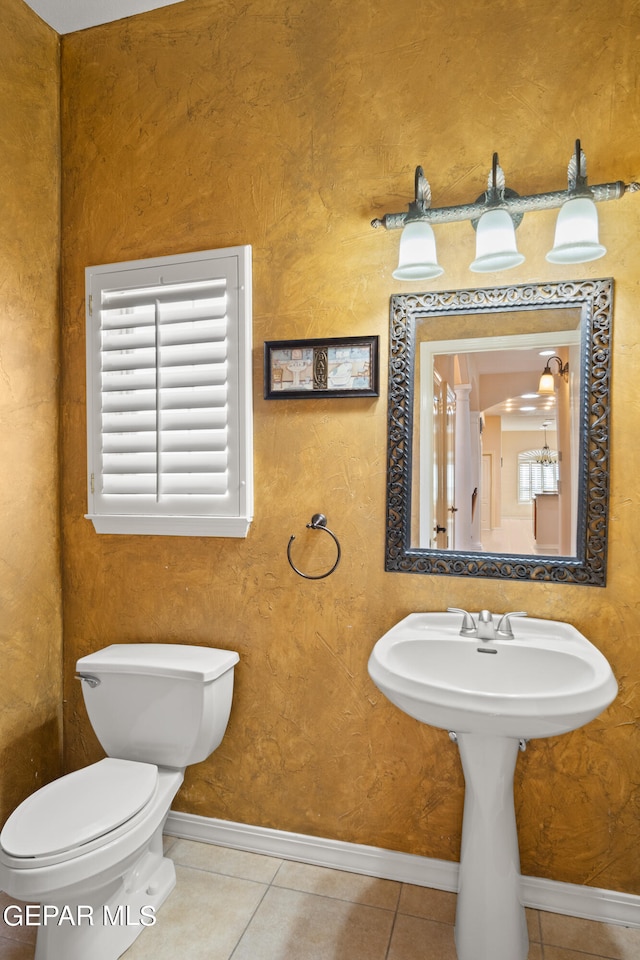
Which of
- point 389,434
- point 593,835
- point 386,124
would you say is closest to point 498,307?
point 389,434

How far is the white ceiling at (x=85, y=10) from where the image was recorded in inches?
79.4

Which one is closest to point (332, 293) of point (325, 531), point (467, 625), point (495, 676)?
point (325, 531)

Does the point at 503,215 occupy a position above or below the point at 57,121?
below

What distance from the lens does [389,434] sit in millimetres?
1820

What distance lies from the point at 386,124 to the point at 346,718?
1910mm

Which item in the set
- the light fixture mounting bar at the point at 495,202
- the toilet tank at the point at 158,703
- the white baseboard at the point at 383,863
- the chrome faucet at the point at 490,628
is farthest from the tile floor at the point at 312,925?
the light fixture mounting bar at the point at 495,202

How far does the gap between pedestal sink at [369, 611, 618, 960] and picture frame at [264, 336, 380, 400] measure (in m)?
0.75

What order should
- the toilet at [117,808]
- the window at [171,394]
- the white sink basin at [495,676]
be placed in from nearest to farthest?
1. the white sink basin at [495,676]
2. the toilet at [117,808]
3. the window at [171,394]

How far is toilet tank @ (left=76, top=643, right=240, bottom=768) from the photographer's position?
180cm

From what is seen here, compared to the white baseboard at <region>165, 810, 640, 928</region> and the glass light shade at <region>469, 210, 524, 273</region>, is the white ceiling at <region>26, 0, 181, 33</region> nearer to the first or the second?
the glass light shade at <region>469, 210, 524, 273</region>

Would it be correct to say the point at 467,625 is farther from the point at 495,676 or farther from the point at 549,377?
the point at 549,377

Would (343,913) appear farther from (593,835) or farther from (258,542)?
(258,542)

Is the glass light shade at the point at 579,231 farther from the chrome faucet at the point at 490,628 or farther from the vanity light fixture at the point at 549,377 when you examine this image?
the chrome faucet at the point at 490,628

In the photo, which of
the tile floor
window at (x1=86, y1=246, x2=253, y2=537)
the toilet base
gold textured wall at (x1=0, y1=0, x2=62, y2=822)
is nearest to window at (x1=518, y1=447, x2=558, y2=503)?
window at (x1=86, y1=246, x2=253, y2=537)
